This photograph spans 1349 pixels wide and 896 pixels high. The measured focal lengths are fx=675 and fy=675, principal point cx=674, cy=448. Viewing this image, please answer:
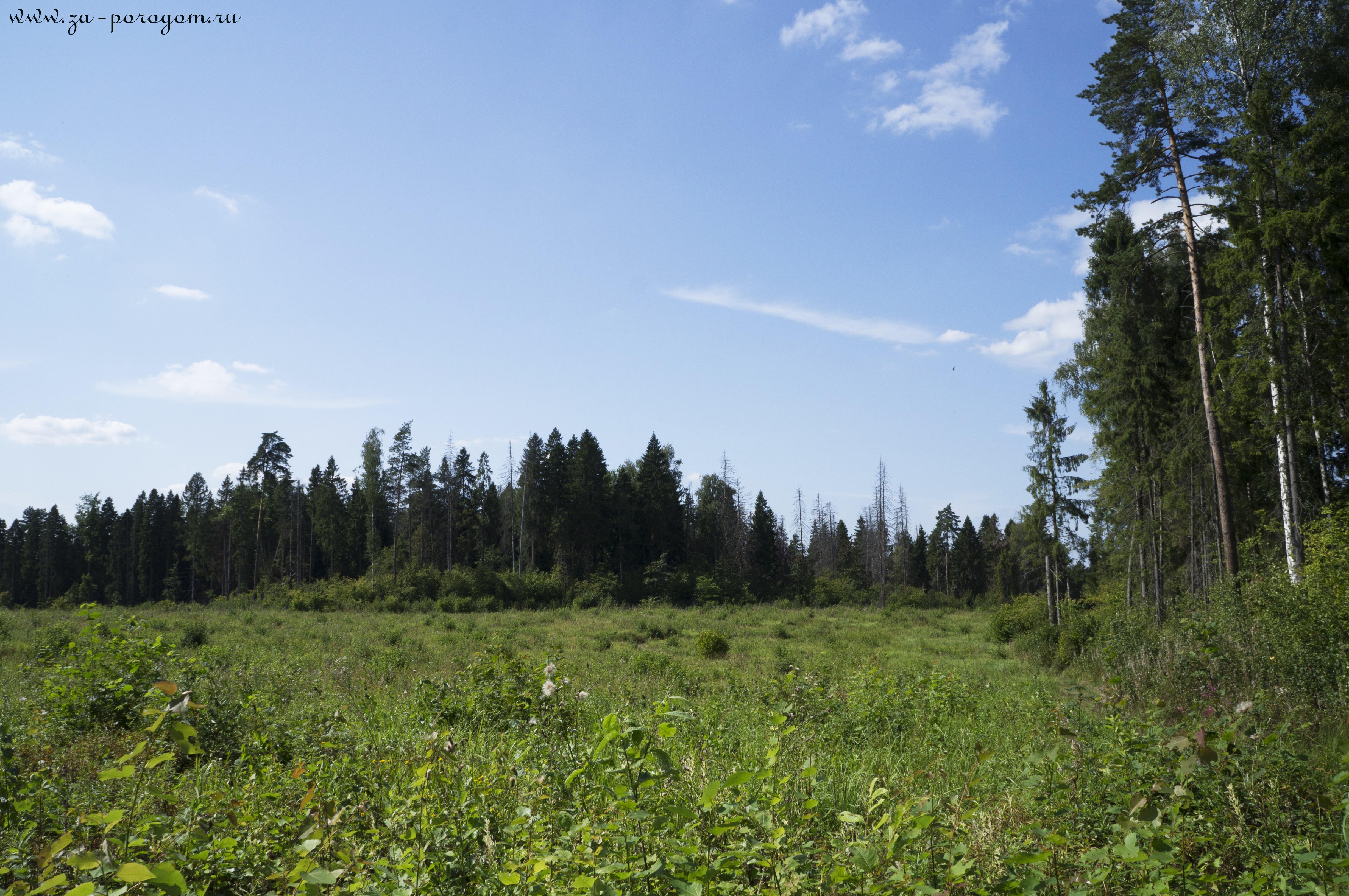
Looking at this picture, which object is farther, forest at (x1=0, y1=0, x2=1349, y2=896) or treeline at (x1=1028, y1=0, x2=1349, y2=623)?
treeline at (x1=1028, y1=0, x2=1349, y2=623)

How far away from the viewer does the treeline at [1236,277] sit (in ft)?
37.2

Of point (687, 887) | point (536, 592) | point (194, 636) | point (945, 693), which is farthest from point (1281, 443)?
point (536, 592)

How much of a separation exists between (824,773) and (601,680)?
6817 millimetres

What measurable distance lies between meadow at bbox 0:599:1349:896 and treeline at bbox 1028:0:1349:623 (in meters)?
7.75

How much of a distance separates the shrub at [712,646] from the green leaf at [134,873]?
1666cm

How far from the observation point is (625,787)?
2268 millimetres

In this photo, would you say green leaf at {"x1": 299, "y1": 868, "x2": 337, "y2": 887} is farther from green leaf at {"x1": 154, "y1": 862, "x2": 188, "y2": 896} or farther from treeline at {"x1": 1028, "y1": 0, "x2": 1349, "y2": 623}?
treeline at {"x1": 1028, "y1": 0, "x2": 1349, "y2": 623}

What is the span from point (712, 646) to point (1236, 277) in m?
13.5

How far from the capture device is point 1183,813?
268cm

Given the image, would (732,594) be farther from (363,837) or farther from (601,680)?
(363,837)

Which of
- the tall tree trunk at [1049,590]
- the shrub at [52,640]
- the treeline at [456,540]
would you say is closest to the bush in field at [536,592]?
the treeline at [456,540]

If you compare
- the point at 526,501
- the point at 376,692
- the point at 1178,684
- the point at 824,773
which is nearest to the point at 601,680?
the point at 376,692

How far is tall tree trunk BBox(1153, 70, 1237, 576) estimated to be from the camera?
39.1 ft

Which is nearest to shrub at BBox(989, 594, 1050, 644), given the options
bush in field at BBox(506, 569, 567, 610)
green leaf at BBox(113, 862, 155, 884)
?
green leaf at BBox(113, 862, 155, 884)
